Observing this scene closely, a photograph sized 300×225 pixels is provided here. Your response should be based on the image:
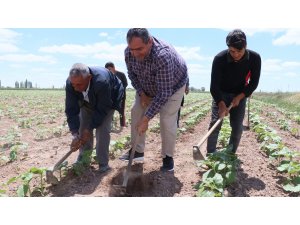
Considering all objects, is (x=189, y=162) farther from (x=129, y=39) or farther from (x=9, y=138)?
(x=9, y=138)

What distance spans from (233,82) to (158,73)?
1.18 meters

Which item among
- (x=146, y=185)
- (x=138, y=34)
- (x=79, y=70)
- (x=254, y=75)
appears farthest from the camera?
(x=254, y=75)

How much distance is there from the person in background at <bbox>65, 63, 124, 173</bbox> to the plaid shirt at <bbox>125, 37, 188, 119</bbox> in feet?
1.12

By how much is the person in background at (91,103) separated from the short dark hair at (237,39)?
1.48 m

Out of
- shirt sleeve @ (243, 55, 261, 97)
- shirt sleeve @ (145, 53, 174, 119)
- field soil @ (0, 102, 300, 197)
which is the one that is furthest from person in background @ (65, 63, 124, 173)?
shirt sleeve @ (243, 55, 261, 97)

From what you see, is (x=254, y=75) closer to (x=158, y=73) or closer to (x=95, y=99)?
(x=158, y=73)

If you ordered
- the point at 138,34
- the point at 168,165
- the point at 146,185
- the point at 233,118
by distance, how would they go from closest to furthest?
the point at 138,34 → the point at 146,185 → the point at 168,165 → the point at 233,118

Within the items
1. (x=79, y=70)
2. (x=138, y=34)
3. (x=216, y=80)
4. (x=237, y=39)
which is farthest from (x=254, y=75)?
(x=79, y=70)

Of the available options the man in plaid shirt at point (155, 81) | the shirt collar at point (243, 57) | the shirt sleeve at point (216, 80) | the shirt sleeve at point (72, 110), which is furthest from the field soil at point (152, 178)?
the shirt collar at point (243, 57)

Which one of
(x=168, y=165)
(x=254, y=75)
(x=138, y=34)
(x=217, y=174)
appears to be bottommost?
(x=168, y=165)

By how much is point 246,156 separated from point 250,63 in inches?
69.3

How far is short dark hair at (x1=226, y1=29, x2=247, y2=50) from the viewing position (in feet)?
13.0

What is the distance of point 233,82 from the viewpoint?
183 inches

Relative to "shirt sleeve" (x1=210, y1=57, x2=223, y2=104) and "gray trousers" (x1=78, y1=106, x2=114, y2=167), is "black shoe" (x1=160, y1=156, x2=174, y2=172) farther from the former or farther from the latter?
"shirt sleeve" (x1=210, y1=57, x2=223, y2=104)
